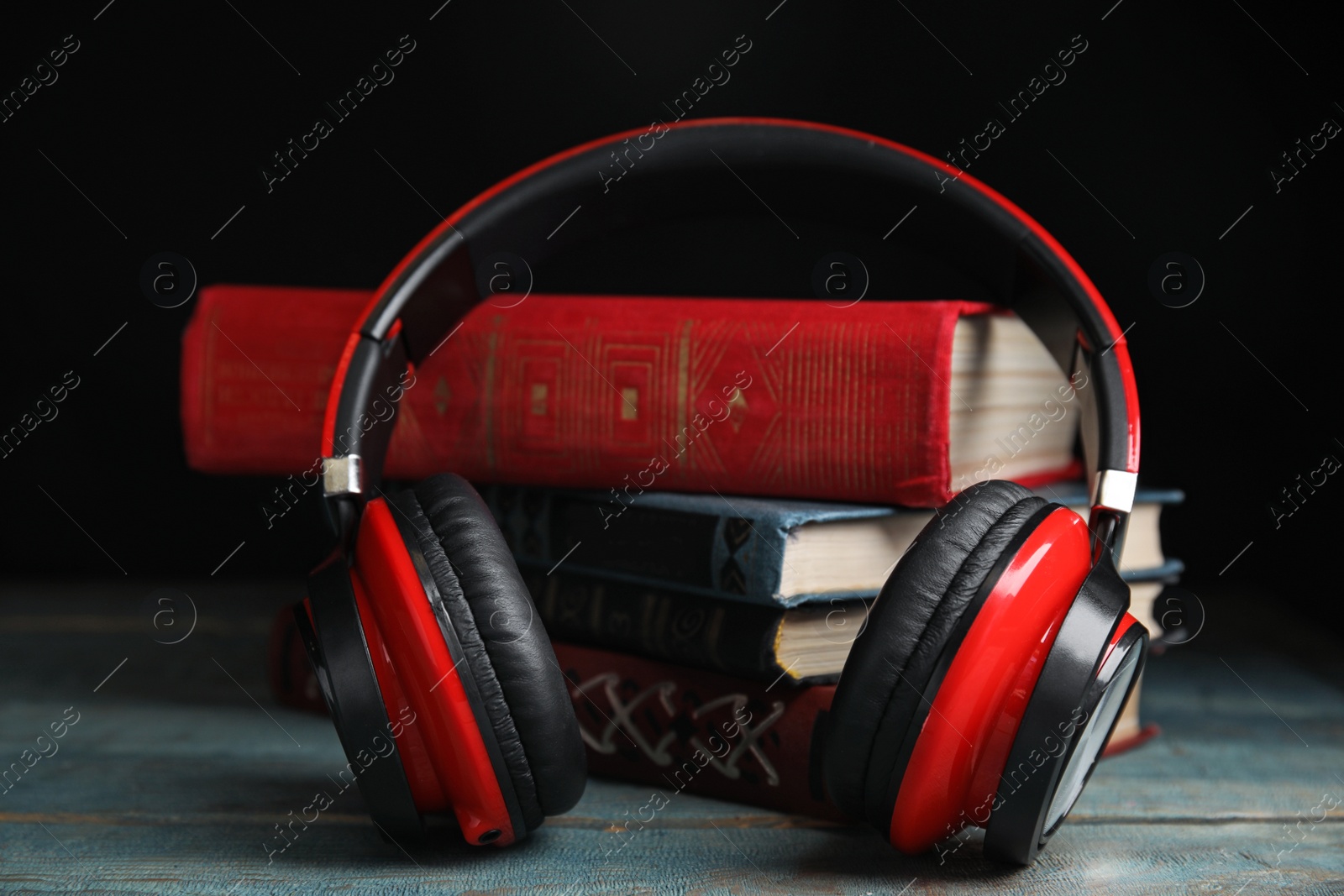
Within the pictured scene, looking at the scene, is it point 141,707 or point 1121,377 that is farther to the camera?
point 141,707

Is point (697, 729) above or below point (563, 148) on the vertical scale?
below

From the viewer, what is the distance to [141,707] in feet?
3.57

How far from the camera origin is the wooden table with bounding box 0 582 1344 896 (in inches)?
28.0

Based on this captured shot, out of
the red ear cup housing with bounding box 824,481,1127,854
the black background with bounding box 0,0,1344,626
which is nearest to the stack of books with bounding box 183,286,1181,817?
the red ear cup housing with bounding box 824,481,1127,854

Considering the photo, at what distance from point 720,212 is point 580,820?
1.55 feet

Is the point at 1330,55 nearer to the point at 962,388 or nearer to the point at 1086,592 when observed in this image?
the point at 962,388

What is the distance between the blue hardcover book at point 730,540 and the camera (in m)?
0.83

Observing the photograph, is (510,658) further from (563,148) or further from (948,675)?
(563,148)

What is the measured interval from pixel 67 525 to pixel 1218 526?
1.64 m

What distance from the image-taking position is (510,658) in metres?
0.68

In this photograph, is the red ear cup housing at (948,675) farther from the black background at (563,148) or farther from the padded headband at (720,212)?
the black background at (563,148)

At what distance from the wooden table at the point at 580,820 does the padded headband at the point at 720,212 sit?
0.24 metres

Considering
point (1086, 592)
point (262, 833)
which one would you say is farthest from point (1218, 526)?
point (262, 833)

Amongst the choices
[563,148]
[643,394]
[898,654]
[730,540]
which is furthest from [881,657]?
[563,148]
